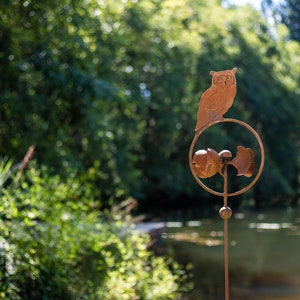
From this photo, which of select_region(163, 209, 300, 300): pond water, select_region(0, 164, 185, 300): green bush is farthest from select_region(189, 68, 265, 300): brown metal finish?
select_region(163, 209, 300, 300): pond water

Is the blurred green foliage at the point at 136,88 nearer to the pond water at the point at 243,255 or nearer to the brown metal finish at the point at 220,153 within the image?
the pond water at the point at 243,255

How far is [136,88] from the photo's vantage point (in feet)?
77.6

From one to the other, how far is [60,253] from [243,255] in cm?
838

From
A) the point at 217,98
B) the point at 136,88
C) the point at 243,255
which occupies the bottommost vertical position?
the point at 243,255

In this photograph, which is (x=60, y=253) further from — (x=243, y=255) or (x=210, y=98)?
(x=243, y=255)

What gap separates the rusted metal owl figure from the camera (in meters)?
4.07

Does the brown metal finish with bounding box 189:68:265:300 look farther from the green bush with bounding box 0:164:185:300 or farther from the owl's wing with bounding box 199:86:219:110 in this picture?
the green bush with bounding box 0:164:185:300

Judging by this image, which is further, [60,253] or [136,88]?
[136,88]

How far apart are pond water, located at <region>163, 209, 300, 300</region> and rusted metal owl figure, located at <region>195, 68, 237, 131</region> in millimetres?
6865

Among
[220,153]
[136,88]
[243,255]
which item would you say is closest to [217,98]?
[220,153]

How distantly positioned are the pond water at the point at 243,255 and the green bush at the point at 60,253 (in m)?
2.55

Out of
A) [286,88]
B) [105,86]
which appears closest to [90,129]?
[105,86]

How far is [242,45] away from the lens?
31531mm

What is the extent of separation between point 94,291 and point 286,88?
87.3ft
